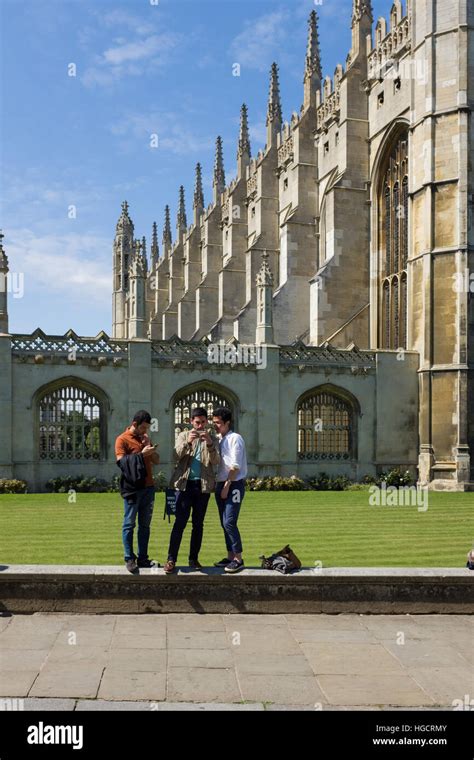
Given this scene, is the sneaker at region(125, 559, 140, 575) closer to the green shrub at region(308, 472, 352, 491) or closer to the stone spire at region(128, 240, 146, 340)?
the stone spire at region(128, 240, 146, 340)

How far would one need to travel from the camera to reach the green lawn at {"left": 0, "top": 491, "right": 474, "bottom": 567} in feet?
35.0

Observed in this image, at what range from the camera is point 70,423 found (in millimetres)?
25953

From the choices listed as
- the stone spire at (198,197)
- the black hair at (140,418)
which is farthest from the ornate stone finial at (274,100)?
the black hair at (140,418)

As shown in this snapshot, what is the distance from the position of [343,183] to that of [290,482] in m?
15.6

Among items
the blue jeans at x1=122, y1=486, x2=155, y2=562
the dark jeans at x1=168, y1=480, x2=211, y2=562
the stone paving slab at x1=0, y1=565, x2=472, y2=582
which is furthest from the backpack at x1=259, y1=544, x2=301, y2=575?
the blue jeans at x1=122, y1=486, x2=155, y2=562

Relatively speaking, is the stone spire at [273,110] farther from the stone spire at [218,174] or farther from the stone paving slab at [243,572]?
the stone paving slab at [243,572]

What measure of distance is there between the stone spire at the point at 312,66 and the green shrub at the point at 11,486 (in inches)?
1069

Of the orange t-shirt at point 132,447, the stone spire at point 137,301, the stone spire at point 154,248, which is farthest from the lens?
the stone spire at point 154,248

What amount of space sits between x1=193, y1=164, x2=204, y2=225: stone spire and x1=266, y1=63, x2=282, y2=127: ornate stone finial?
60.0ft

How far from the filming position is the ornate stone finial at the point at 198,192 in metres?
67.2

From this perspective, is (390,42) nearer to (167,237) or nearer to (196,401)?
(196,401)

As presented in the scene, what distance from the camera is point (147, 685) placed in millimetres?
5699
